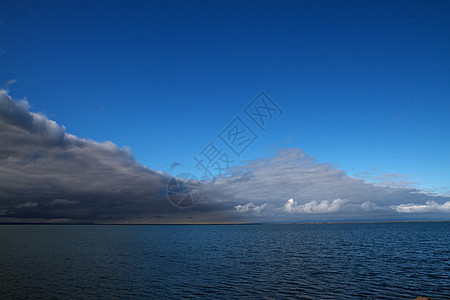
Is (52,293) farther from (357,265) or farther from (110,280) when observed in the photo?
(357,265)

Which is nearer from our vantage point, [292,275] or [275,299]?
[275,299]

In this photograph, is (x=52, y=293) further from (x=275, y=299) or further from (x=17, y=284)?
(x=275, y=299)

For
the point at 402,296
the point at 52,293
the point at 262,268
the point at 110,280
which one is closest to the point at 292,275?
the point at 262,268

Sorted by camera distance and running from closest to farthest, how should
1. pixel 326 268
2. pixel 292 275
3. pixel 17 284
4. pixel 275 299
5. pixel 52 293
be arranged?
pixel 275 299
pixel 52 293
pixel 17 284
pixel 292 275
pixel 326 268

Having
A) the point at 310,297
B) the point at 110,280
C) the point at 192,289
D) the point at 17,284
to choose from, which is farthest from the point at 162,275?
the point at 310,297

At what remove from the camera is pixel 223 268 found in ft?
176

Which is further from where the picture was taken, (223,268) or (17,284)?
(223,268)

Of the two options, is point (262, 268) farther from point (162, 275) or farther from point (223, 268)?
point (162, 275)

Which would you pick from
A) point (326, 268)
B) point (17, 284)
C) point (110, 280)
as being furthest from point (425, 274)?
point (17, 284)

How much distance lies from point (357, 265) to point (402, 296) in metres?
22.5

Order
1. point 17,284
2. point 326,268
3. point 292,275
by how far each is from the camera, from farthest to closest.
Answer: point 326,268 < point 292,275 < point 17,284

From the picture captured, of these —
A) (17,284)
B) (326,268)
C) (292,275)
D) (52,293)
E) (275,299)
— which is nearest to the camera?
(275,299)

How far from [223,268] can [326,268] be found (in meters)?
20.0

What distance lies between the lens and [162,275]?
Answer: 157 feet
